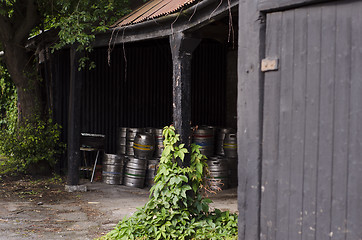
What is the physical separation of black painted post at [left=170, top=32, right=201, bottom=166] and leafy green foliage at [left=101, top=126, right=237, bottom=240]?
14 cm

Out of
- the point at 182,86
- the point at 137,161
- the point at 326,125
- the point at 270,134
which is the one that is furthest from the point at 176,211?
the point at 137,161

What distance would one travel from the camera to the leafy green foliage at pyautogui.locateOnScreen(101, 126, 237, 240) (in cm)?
549

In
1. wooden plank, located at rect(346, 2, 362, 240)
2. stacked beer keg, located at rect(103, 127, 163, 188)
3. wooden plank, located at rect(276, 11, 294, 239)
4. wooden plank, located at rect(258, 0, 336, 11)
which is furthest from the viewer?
stacked beer keg, located at rect(103, 127, 163, 188)

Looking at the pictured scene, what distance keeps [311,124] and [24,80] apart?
805 cm

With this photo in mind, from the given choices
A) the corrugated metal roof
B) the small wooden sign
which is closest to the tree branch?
the corrugated metal roof

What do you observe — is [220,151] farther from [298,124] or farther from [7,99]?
[7,99]

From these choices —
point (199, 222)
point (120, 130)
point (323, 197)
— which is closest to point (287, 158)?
point (323, 197)

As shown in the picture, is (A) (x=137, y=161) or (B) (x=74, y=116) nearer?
(B) (x=74, y=116)

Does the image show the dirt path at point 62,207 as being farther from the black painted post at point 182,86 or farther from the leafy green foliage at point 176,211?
the black painted post at point 182,86

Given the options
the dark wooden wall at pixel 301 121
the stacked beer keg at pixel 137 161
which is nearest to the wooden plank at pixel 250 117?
the dark wooden wall at pixel 301 121

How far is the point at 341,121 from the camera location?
10.7 feet

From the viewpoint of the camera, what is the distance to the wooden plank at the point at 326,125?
3.34 m

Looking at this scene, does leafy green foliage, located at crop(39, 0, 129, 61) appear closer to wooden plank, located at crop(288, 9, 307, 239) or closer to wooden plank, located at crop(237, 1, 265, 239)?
wooden plank, located at crop(237, 1, 265, 239)

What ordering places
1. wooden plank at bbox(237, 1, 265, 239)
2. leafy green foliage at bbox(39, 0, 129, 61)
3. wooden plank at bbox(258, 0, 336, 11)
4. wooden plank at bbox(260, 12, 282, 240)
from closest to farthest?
1. wooden plank at bbox(258, 0, 336, 11)
2. wooden plank at bbox(260, 12, 282, 240)
3. wooden plank at bbox(237, 1, 265, 239)
4. leafy green foliage at bbox(39, 0, 129, 61)
